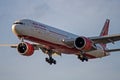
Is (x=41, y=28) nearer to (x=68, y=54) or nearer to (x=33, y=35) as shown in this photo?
(x=33, y=35)

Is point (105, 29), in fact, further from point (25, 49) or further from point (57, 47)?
point (25, 49)

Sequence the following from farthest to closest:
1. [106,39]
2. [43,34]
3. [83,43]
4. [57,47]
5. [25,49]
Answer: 1. [106,39]
2. [25,49]
3. [57,47]
4. [83,43]
5. [43,34]

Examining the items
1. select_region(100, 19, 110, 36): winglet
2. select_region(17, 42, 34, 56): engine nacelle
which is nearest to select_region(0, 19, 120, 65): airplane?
select_region(17, 42, 34, 56): engine nacelle

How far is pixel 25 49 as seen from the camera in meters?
59.9

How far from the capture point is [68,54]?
6119 cm

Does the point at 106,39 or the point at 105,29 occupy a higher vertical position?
the point at 105,29

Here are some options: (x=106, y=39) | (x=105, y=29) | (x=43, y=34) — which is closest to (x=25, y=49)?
(x=43, y=34)

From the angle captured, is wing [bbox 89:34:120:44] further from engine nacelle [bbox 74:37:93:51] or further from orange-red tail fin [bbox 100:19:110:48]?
orange-red tail fin [bbox 100:19:110:48]

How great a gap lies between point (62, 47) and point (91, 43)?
433 centimetres

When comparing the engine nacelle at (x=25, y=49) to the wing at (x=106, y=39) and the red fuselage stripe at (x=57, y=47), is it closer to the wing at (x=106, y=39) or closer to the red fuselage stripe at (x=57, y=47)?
the red fuselage stripe at (x=57, y=47)

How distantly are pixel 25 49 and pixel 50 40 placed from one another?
415 cm

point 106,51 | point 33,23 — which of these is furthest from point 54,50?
point 106,51

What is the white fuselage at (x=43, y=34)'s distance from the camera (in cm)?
5697

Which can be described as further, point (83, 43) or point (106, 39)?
point (106, 39)
